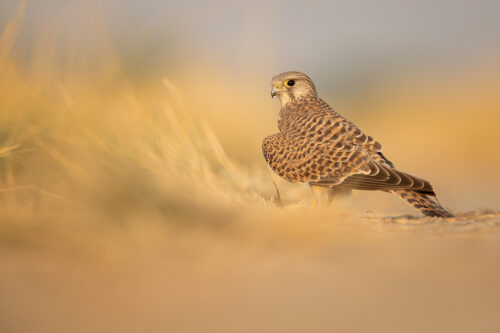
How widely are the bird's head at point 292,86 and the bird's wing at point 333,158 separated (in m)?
0.51

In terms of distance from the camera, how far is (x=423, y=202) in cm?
382

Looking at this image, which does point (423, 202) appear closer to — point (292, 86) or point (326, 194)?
point (326, 194)

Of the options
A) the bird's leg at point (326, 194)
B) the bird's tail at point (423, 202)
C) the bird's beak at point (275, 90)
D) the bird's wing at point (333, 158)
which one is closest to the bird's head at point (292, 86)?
the bird's beak at point (275, 90)

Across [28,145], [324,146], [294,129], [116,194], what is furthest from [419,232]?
[28,145]

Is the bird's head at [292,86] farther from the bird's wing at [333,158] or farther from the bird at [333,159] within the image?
the bird's wing at [333,158]

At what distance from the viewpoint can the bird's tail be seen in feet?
12.5

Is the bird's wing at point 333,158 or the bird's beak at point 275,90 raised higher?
the bird's beak at point 275,90

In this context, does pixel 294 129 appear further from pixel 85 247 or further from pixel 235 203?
pixel 85 247

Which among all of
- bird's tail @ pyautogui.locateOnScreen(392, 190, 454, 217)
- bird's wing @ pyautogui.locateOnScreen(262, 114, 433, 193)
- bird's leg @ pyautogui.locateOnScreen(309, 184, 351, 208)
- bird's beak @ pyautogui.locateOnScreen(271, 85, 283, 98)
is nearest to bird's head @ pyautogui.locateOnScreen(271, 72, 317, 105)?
bird's beak @ pyautogui.locateOnScreen(271, 85, 283, 98)

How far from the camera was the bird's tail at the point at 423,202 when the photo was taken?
150 inches

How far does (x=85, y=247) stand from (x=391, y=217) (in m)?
2.51

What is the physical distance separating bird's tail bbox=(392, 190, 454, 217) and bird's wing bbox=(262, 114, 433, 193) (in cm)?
16

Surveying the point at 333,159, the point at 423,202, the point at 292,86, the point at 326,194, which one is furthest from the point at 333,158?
the point at 292,86

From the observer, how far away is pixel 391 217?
4.19 m
